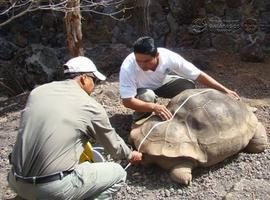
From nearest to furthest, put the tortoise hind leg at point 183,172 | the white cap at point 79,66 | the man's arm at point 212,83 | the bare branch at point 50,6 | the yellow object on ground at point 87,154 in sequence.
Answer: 1. the white cap at point 79,66
2. the yellow object on ground at point 87,154
3. the tortoise hind leg at point 183,172
4. the man's arm at point 212,83
5. the bare branch at point 50,6

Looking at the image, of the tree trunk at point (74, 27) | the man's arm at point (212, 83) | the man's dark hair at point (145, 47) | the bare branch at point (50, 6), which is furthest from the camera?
the tree trunk at point (74, 27)

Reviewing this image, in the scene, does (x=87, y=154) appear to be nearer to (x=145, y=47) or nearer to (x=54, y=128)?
(x=54, y=128)

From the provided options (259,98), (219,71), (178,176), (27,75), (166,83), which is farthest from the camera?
(27,75)

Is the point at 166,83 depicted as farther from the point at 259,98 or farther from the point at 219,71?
the point at 219,71

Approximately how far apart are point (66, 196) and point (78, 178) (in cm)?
15

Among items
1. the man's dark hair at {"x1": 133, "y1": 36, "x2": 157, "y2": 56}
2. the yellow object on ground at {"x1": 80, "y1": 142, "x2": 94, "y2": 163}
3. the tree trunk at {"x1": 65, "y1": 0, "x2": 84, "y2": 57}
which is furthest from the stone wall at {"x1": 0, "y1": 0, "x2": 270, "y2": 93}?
the yellow object on ground at {"x1": 80, "y1": 142, "x2": 94, "y2": 163}

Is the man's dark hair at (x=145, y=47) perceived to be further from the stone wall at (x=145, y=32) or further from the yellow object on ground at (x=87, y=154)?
the stone wall at (x=145, y=32)

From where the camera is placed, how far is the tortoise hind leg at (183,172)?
4285 mm

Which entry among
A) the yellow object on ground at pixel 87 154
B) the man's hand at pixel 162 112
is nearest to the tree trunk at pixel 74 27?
the man's hand at pixel 162 112

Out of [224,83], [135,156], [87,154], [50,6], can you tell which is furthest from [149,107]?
[224,83]

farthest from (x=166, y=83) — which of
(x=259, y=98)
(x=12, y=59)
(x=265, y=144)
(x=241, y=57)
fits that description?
(x=12, y=59)

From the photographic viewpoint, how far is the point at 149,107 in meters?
4.59

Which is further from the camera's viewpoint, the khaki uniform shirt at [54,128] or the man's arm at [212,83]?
the man's arm at [212,83]

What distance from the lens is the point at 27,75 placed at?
29.0ft
